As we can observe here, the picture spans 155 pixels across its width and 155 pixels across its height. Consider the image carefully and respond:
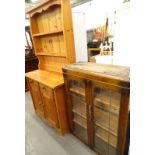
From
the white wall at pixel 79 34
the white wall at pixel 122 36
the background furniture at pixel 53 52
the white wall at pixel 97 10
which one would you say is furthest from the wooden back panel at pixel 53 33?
the white wall at pixel 97 10

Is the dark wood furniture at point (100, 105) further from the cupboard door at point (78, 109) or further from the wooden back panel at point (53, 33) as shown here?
the wooden back panel at point (53, 33)

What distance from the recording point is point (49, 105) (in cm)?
219

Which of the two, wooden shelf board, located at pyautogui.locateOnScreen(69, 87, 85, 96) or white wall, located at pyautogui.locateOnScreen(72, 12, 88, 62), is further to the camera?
white wall, located at pyautogui.locateOnScreen(72, 12, 88, 62)

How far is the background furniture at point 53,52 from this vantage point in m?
1.91

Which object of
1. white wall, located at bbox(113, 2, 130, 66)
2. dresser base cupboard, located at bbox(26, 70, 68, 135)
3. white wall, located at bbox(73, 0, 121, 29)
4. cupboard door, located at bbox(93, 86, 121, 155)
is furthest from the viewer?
white wall, located at bbox(73, 0, 121, 29)

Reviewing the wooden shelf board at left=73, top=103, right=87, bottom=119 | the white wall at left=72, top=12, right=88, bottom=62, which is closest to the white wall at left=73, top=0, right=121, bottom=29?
the white wall at left=72, top=12, right=88, bottom=62

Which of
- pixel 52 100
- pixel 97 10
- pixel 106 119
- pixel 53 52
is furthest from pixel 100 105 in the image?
pixel 97 10

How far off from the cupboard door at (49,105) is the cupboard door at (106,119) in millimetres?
727

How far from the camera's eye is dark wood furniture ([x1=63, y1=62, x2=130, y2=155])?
1.27 metres

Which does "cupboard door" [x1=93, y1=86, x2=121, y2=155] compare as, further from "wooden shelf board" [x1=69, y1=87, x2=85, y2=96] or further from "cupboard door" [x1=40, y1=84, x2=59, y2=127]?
"cupboard door" [x1=40, y1=84, x2=59, y2=127]
